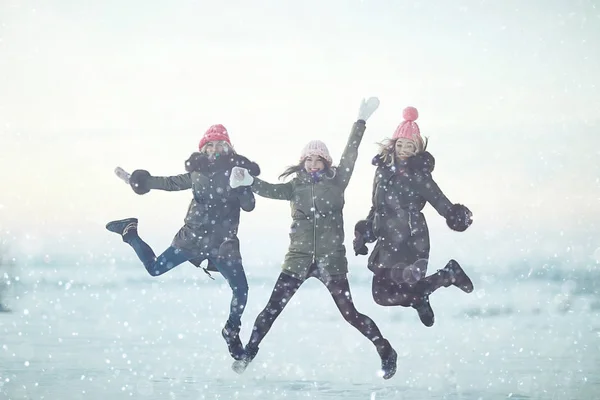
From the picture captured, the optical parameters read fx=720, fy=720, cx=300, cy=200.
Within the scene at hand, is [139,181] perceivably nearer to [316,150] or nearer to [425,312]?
[316,150]

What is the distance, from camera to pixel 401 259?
852 centimetres

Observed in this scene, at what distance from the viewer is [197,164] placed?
333 inches

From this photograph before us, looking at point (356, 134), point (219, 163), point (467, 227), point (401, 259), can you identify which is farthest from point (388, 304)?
point (219, 163)

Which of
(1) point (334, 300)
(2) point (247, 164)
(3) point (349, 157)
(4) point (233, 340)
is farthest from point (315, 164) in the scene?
(4) point (233, 340)

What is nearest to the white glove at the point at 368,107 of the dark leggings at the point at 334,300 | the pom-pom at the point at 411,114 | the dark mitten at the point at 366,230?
the pom-pom at the point at 411,114

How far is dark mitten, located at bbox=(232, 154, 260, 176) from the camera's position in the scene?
27.8ft

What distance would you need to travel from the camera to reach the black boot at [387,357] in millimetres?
8188

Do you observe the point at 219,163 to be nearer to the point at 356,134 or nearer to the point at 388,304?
the point at 356,134

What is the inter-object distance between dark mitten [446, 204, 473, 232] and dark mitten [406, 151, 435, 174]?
0.57 metres

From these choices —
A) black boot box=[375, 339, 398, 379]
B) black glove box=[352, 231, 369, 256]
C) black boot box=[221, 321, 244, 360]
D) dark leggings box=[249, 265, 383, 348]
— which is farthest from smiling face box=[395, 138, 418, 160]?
black boot box=[221, 321, 244, 360]

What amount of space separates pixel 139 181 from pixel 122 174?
0.32 metres

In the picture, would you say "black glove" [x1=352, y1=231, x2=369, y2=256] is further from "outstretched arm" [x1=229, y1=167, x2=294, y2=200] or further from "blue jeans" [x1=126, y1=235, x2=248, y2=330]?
"blue jeans" [x1=126, y1=235, x2=248, y2=330]

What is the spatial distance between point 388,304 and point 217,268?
2056 millimetres

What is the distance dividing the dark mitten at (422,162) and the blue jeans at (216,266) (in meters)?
2.33
